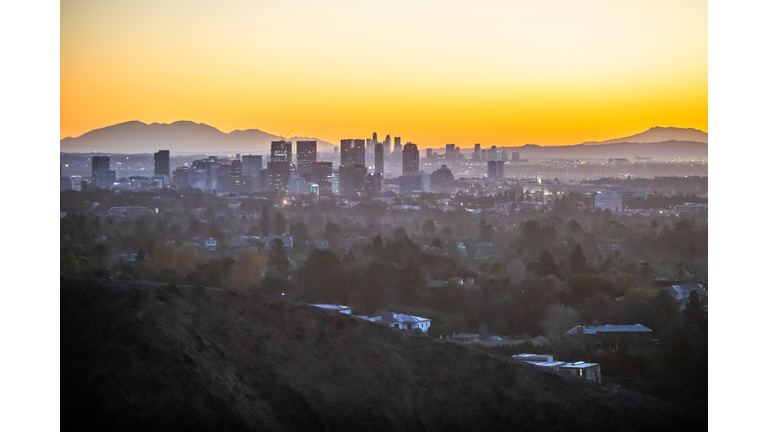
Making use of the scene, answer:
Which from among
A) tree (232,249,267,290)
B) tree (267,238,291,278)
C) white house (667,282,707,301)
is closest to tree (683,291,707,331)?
white house (667,282,707,301)

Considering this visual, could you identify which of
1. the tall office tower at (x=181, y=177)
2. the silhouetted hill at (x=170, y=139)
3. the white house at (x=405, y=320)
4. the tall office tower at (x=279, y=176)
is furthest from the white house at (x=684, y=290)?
the tall office tower at (x=181, y=177)

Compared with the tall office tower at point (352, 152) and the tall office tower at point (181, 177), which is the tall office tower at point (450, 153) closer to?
the tall office tower at point (352, 152)

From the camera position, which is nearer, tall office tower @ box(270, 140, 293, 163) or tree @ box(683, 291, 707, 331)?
tree @ box(683, 291, 707, 331)

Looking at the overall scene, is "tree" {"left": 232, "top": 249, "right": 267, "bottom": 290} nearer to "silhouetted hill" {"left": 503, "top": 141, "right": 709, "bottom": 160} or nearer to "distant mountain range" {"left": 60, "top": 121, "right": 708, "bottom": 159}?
"distant mountain range" {"left": 60, "top": 121, "right": 708, "bottom": 159}

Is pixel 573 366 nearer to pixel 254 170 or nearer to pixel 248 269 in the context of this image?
pixel 248 269

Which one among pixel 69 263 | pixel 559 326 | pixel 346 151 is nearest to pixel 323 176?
pixel 346 151

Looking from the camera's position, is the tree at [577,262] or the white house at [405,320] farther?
the tree at [577,262]
